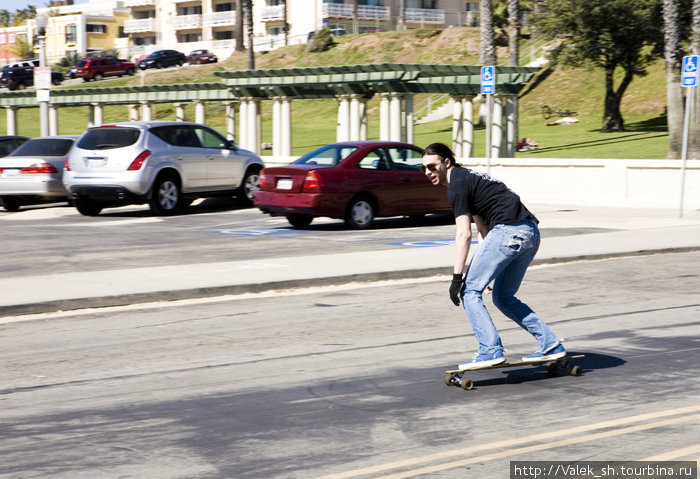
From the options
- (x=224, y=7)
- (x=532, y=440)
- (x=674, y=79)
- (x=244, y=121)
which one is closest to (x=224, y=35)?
(x=224, y=7)

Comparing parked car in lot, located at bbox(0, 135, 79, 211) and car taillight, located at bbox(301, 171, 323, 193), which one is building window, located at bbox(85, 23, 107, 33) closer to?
parked car in lot, located at bbox(0, 135, 79, 211)

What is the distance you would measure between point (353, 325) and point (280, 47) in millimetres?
79934

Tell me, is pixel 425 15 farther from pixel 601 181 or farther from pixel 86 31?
pixel 601 181

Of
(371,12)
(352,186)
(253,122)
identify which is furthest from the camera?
(371,12)

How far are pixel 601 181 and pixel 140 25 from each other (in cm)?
8914

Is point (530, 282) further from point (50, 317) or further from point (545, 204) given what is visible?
point (545, 204)

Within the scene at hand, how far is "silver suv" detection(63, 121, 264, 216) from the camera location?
70.2ft

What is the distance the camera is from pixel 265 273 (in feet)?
43.2

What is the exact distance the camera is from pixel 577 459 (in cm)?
552

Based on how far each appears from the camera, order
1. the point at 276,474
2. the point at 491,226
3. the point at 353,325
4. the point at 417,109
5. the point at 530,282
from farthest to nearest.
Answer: the point at 417,109, the point at 530,282, the point at 353,325, the point at 491,226, the point at 276,474

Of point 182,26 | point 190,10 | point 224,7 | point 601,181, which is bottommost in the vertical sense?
point 601,181

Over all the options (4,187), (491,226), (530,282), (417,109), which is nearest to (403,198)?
(530,282)

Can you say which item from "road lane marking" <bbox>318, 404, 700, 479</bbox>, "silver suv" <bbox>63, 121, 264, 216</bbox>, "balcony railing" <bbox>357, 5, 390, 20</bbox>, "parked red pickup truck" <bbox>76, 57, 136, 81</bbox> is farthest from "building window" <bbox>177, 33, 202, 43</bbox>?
"road lane marking" <bbox>318, 404, 700, 479</bbox>

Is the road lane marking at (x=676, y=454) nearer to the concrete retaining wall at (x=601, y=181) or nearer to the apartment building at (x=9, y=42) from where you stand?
the concrete retaining wall at (x=601, y=181)
